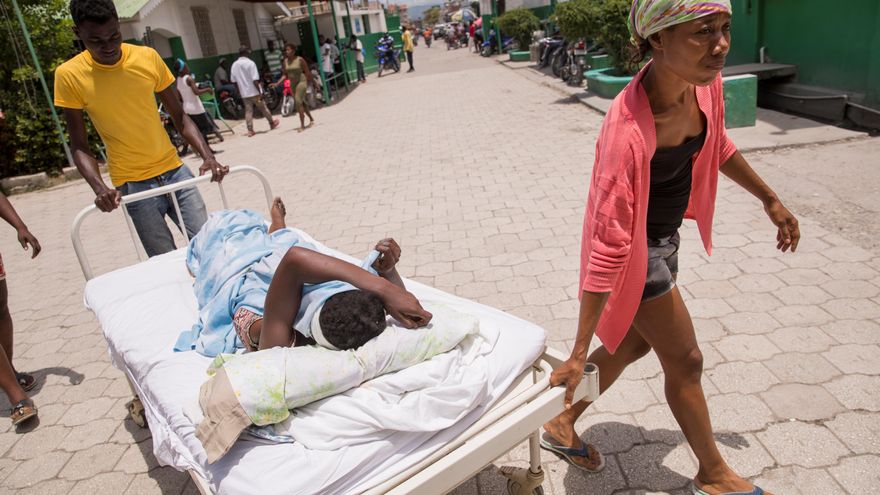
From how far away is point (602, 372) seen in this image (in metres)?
2.29

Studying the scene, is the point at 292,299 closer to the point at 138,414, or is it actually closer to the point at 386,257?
the point at 386,257

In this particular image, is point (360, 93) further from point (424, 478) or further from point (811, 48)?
point (424, 478)

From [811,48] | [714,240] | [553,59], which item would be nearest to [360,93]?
[553,59]

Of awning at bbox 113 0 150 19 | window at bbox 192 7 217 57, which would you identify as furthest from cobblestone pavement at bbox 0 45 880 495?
window at bbox 192 7 217 57

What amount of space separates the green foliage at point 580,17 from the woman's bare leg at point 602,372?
8.98 meters

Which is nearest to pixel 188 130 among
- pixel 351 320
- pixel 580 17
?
pixel 351 320

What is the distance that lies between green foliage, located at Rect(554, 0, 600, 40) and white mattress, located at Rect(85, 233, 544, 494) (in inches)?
345

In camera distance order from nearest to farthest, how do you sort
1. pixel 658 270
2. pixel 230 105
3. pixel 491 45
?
pixel 658 270, pixel 230 105, pixel 491 45

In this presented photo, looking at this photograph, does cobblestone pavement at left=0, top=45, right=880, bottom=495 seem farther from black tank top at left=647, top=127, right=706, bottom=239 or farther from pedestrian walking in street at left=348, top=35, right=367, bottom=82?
pedestrian walking in street at left=348, top=35, right=367, bottom=82

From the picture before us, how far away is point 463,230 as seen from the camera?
526cm

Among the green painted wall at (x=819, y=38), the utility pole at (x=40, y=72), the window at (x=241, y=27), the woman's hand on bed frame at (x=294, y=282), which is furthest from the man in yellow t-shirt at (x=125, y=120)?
the window at (x=241, y=27)

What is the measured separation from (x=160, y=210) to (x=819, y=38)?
27.2 feet

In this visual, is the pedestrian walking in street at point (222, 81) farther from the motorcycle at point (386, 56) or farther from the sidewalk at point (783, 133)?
the sidewalk at point (783, 133)

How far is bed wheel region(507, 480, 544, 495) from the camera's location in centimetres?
222
